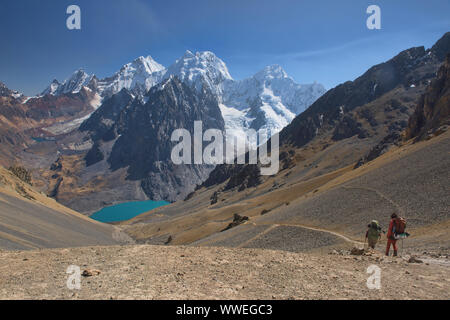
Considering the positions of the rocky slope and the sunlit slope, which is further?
the sunlit slope

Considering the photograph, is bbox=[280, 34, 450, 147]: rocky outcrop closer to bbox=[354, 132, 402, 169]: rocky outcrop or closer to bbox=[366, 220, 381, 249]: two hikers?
bbox=[354, 132, 402, 169]: rocky outcrop

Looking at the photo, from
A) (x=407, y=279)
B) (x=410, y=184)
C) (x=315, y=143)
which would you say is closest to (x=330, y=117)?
(x=315, y=143)

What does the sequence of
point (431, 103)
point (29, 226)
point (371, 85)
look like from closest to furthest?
point (29, 226) < point (431, 103) < point (371, 85)

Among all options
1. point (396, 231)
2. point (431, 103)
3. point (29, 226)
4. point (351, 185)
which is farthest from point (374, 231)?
point (431, 103)

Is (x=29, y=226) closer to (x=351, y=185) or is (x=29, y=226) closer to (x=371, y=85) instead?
(x=351, y=185)

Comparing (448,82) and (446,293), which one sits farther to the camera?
(448,82)

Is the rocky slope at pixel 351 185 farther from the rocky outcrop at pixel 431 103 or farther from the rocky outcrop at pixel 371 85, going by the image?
the rocky outcrop at pixel 431 103

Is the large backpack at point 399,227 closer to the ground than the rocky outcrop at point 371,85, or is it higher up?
closer to the ground

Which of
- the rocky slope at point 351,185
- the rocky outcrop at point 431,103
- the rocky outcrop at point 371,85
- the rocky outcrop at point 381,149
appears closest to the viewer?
the rocky slope at point 351,185

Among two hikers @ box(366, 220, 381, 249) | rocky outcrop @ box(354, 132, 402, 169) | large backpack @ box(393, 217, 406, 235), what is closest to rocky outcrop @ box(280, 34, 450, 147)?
rocky outcrop @ box(354, 132, 402, 169)

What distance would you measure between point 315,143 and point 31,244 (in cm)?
12824

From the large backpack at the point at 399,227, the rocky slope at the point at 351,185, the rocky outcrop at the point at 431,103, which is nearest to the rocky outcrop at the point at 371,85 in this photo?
the rocky slope at the point at 351,185
